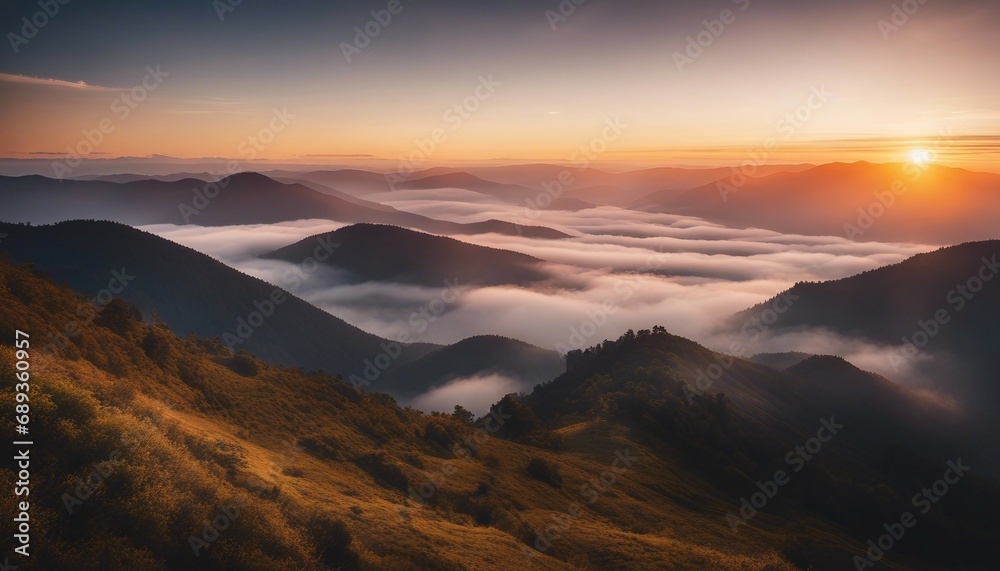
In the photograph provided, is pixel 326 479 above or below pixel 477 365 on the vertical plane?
below

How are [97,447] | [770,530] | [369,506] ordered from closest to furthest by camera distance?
[97,447] → [369,506] → [770,530]

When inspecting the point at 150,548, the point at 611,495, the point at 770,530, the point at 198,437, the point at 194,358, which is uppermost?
the point at 194,358

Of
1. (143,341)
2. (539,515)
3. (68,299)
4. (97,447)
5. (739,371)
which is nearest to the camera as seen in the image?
(97,447)

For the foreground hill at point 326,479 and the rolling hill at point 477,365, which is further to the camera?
the rolling hill at point 477,365

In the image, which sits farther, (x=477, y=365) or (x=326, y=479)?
(x=477, y=365)

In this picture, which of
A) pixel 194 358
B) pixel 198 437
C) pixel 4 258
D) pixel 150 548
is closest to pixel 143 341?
pixel 194 358

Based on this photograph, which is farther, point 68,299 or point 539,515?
point 539,515

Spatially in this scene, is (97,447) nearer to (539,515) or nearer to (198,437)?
(198,437)

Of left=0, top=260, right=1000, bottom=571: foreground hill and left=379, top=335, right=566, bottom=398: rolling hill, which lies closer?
left=0, top=260, right=1000, bottom=571: foreground hill
